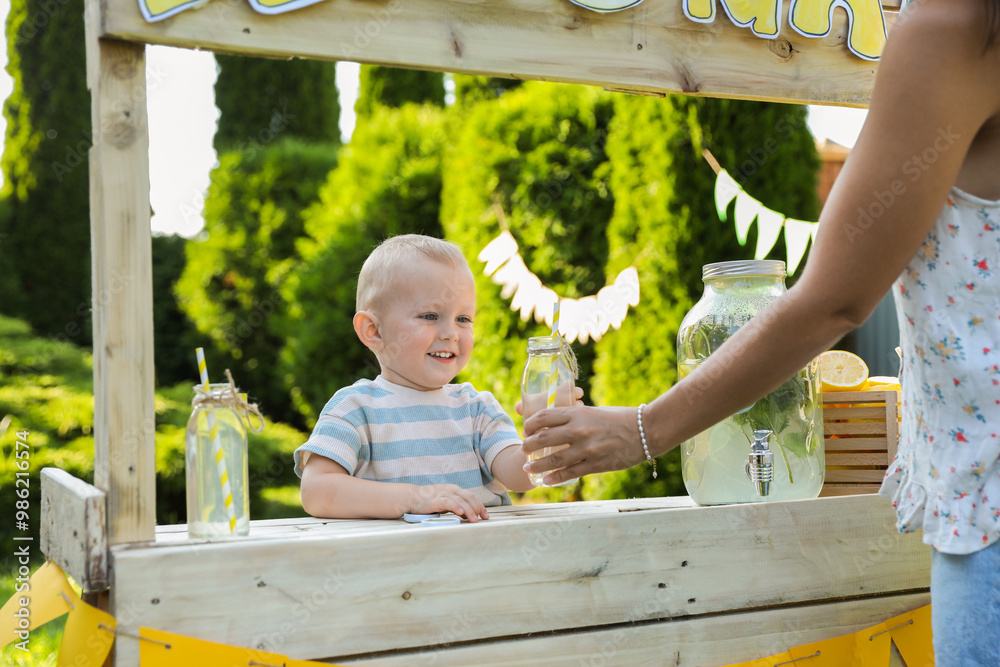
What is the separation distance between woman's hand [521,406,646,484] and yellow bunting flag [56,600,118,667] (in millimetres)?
688

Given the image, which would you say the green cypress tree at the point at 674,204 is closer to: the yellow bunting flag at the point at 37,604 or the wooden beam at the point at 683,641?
the wooden beam at the point at 683,641

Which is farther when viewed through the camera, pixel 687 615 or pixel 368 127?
pixel 368 127

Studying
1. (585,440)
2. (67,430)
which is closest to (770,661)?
(585,440)

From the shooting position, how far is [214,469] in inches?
53.6

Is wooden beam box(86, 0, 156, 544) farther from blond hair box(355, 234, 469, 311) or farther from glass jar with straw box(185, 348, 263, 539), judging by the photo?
blond hair box(355, 234, 469, 311)

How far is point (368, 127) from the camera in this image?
23.6ft

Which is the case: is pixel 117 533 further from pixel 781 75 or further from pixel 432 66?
pixel 781 75

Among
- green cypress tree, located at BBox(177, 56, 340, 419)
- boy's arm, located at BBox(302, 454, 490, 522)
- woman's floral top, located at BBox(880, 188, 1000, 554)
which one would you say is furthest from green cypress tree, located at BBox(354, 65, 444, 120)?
woman's floral top, located at BBox(880, 188, 1000, 554)

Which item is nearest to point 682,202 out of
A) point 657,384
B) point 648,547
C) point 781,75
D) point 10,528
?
point 657,384

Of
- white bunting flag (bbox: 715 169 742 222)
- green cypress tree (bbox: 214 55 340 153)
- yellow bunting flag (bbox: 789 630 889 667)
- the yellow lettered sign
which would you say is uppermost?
green cypress tree (bbox: 214 55 340 153)

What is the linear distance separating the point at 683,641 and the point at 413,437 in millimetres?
667

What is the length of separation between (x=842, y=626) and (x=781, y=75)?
1112mm

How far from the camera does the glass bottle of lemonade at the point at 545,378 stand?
163 centimetres

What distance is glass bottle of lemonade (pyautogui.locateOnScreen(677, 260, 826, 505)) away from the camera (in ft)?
5.56
